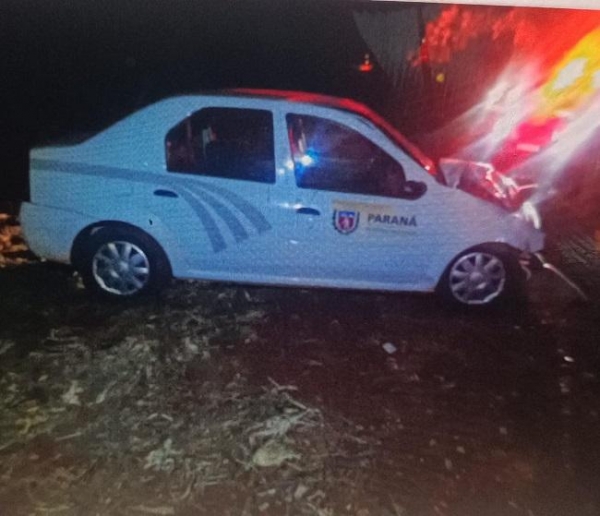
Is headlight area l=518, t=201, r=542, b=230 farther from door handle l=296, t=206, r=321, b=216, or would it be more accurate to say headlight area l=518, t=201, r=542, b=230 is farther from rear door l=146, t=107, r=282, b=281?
rear door l=146, t=107, r=282, b=281

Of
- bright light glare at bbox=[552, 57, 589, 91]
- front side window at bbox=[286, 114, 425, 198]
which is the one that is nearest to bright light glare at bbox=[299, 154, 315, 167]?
front side window at bbox=[286, 114, 425, 198]

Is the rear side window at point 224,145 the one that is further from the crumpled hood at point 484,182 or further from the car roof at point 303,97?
the crumpled hood at point 484,182

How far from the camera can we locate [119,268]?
125 inches

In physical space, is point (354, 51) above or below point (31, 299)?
above

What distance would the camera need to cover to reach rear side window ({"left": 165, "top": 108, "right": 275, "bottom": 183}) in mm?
3002

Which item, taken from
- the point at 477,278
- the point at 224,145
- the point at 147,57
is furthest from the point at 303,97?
the point at 477,278

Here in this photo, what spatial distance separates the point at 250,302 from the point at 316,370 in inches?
21.2

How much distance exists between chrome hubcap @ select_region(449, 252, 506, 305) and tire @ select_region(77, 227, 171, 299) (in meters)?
1.43

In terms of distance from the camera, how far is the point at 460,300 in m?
3.25

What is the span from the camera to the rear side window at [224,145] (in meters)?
3.00

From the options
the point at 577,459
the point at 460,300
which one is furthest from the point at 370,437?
the point at 460,300

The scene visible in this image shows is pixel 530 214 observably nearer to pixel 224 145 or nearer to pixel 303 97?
Answer: pixel 303 97

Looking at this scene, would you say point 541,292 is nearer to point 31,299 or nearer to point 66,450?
point 66,450

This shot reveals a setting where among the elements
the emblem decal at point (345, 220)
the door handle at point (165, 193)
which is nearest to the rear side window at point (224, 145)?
the door handle at point (165, 193)
